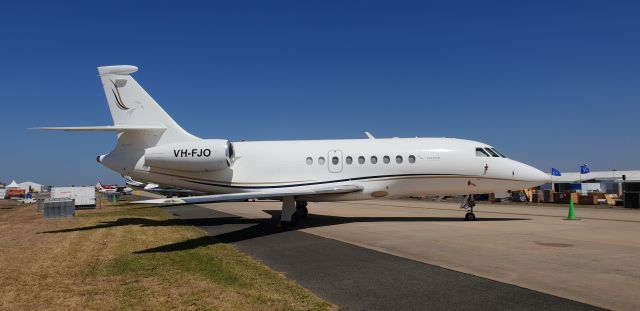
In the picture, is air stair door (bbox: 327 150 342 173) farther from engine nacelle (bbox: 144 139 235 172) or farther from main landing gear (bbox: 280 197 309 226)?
engine nacelle (bbox: 144 139 235 172)

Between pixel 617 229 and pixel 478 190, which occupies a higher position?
pixel 478 190

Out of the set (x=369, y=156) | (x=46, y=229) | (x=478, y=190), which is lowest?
(x=46, y=229)

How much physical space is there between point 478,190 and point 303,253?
954 centimetres

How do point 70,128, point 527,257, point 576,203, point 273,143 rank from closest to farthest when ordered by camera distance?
1. point 527,257
2. point 70,128
3. point 273,143
4. point 576,203

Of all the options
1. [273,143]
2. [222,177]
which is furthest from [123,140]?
[273,143]

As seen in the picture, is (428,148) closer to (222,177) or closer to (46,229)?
(222,177)

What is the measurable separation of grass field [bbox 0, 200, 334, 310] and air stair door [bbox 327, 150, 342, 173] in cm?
664

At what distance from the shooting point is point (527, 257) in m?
9.09

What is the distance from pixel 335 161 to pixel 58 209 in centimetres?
1515

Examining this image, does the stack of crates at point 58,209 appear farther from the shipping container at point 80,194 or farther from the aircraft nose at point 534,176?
the aircraft nose at point 534,176

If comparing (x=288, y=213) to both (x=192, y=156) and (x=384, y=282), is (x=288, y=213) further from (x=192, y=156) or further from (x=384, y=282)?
(x=384, y=282)

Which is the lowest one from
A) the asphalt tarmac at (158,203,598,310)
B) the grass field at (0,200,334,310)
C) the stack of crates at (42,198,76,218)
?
the grass field at (0,200,334,310)

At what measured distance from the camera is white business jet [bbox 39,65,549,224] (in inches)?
664

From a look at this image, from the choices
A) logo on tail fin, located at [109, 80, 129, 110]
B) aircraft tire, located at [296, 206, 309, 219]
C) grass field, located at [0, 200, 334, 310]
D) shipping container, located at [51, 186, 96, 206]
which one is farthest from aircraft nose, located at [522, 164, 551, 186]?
shipping container, located at [51, 186, 96, 206]
